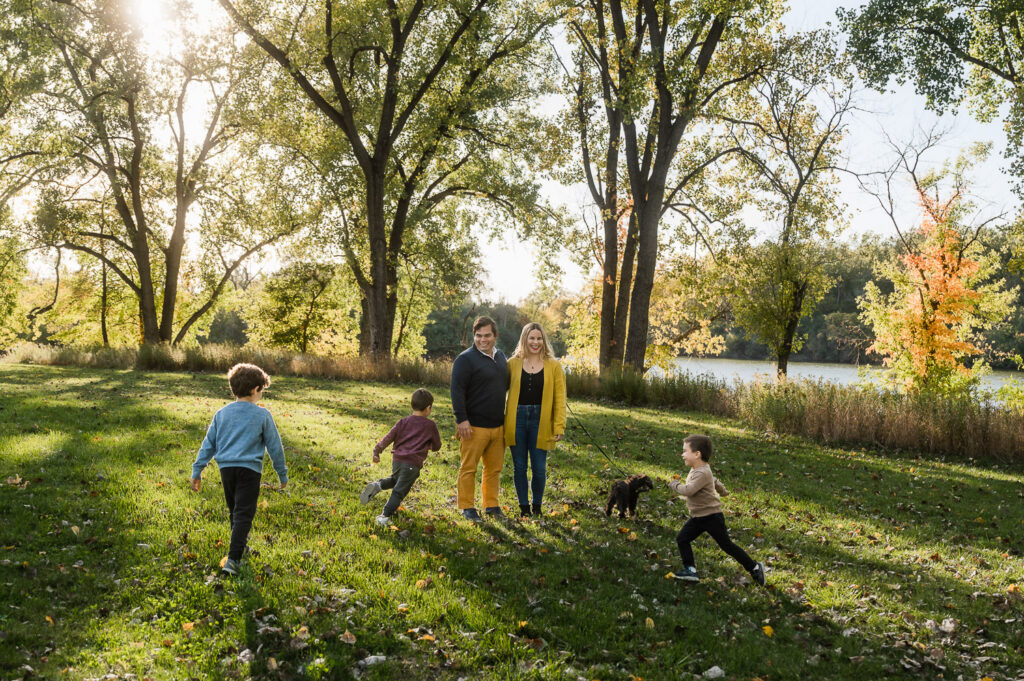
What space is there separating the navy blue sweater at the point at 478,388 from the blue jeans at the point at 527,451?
289mm

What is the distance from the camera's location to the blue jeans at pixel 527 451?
278 inches

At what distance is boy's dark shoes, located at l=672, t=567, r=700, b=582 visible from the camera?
5.82 metres

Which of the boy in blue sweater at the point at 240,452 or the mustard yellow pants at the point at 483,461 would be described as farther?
the mustard yellow pants at the point at 483,461

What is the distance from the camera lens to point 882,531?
25.5ft

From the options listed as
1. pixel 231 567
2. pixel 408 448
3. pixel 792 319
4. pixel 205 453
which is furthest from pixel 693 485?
pixel 792 319

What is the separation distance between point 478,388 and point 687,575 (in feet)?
8.88

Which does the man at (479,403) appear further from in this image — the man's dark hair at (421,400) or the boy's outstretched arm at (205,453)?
the boy's outstretched arm at (205,453)

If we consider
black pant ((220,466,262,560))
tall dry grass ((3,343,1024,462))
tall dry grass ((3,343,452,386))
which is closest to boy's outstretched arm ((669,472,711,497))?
black pant ((220,466,262,560))

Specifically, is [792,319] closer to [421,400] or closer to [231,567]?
[421,400]

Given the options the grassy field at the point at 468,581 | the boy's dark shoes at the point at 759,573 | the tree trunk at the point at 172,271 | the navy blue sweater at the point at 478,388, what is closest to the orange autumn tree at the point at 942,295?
the grassy field at the point at 468,581

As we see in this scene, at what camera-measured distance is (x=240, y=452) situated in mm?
5207

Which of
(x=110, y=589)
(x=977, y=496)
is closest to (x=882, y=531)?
(x=977, y=496)

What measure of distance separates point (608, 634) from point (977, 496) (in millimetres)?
8108

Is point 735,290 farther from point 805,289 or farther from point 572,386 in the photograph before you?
point 572,386
